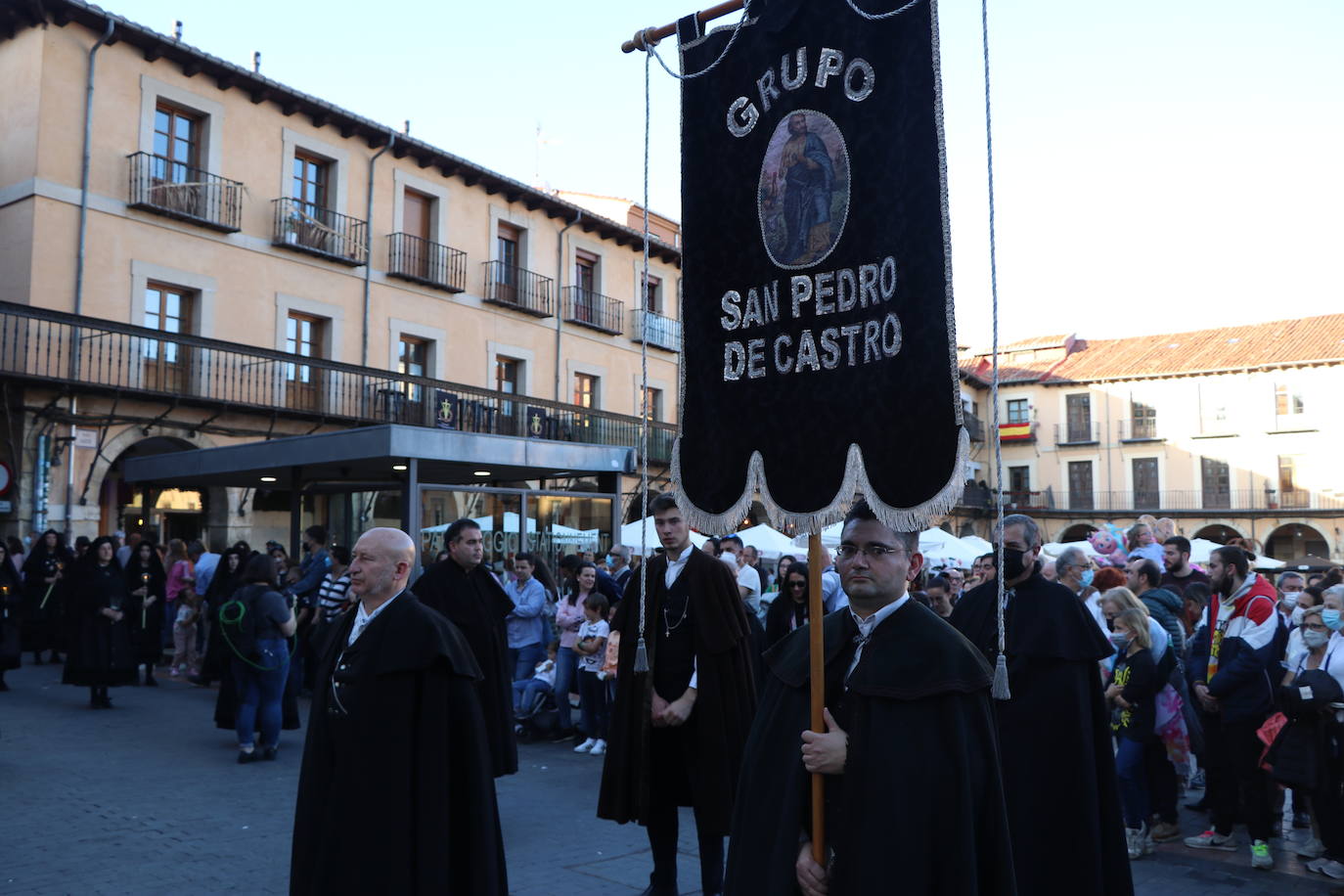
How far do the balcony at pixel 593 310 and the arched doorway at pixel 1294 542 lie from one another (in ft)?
102

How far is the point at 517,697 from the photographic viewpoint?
10875mm

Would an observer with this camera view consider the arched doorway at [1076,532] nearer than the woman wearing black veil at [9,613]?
No

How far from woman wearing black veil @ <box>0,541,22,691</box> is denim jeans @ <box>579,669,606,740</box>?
236 inches

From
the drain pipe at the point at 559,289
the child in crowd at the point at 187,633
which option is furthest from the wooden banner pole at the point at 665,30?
the drain pipe at the point at 559,289

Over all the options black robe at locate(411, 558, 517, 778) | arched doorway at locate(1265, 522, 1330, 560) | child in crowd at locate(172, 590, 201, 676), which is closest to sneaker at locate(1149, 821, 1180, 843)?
black robe at locate(411, 558, 517, 778)

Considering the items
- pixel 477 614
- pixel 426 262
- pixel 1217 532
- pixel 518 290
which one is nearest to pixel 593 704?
pixel 477 614

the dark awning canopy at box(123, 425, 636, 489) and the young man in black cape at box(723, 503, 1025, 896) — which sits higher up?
the dark awning canopy at box(123, 425, 636, 489)

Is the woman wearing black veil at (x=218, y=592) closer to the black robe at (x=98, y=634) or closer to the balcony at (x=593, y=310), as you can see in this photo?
the black robe at (x=98, y=634)

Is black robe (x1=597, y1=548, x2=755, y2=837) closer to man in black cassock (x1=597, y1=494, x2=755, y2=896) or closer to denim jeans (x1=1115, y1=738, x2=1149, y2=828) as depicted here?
man in black cassock (x1=597, y1=494, x2=755, y2=896)

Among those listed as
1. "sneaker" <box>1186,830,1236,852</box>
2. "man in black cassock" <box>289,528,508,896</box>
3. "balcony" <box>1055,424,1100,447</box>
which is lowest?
"sneaker" <box>1186,830,1236,852</box>

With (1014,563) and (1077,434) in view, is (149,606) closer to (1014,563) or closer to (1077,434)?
(1014,563)

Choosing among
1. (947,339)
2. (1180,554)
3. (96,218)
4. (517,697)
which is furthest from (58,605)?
(947,339)

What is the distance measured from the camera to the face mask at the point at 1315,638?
20.9 ft

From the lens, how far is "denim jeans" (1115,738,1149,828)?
6.82 m
